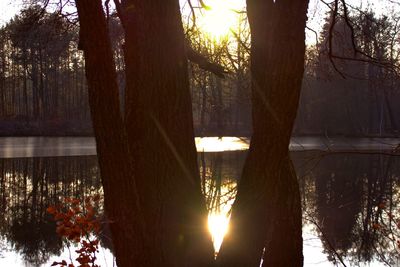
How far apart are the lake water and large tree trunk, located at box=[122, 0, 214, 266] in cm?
139

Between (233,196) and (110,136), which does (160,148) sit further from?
(233,196)

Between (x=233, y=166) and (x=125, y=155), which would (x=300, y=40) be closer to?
(x=125, y=155)

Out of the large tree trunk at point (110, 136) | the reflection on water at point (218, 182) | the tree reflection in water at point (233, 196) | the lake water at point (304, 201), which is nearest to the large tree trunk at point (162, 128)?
the large tree trunk at point (110, 136)

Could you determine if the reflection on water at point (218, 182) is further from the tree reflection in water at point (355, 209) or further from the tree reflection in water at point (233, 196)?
the tree reflection in water at point (355, 209)

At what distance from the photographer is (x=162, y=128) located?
130 inches

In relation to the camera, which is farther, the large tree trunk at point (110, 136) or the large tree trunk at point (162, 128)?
the large tree trunk at point (162, 128)

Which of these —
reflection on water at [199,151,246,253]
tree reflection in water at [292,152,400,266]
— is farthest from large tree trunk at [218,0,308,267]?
reflection on water at [199,151,246,253]

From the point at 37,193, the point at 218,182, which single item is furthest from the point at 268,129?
the point at 37,193

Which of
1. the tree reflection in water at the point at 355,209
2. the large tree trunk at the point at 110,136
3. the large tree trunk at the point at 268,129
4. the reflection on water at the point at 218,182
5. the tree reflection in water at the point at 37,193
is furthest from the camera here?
the tree reflection in water at the point at 37,193

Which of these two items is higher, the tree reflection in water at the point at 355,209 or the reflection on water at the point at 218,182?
the reflection on water at the point at 218,182

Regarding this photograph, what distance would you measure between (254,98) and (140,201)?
3.21 feet

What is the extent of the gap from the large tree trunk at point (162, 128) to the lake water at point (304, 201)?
54.5 inches

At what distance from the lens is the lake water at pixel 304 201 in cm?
973

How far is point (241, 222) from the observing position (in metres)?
3.34
